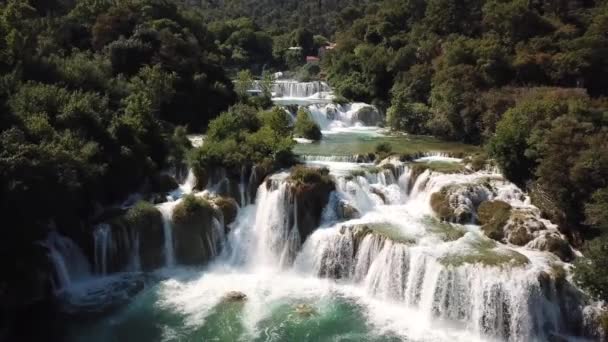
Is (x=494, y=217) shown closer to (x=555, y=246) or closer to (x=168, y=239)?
(x=555, y=246)

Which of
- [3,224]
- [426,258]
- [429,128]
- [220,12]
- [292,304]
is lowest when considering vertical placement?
[292,304]

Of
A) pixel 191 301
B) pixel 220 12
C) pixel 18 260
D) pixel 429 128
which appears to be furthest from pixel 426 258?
pixel 220 12

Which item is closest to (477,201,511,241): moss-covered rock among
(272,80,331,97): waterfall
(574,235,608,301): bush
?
(574,235,608,301): bush

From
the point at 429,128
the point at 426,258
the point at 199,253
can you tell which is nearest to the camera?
the point at 426,258

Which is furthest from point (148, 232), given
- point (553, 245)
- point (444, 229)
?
point (553, 245)

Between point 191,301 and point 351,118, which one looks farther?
point 351,118

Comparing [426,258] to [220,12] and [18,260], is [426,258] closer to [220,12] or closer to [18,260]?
[18,260]

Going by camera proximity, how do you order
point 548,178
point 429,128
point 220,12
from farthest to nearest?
point 220,12
point 429,128
point 548,178
